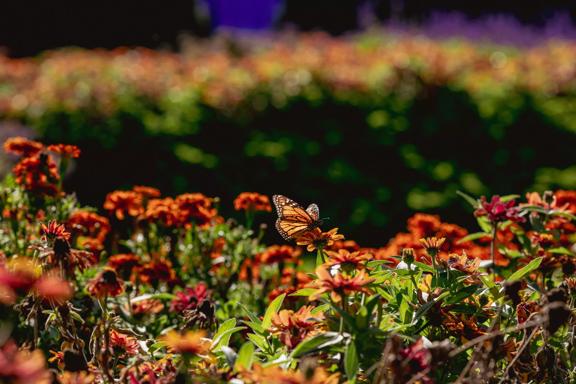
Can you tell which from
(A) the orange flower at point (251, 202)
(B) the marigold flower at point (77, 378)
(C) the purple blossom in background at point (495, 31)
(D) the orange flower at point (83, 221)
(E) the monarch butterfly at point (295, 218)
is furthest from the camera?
(C) the purple blossom in background at point (495, 31)

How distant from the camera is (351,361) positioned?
1323 millimetres

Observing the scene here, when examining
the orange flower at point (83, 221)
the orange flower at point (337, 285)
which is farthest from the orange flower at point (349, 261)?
the orange flower at point (83, 221)

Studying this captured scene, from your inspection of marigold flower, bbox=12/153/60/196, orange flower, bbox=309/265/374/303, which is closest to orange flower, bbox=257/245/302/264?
marigold flower, bbox=12/153/60/196

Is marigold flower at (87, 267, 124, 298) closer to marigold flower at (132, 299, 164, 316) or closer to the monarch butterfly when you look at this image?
the monarch butterfly

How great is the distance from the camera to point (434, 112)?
6.98m

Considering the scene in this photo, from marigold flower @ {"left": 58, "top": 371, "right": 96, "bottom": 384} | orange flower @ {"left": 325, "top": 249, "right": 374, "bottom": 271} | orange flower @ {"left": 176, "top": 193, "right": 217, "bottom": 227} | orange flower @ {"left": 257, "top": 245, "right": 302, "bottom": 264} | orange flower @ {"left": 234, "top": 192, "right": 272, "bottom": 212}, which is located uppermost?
orange flower @ {"left": 325, "top": 249, "right": 374, "bottom": 271}

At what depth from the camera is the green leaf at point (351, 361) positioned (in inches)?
51.8

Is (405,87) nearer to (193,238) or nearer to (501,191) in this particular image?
(501,191)

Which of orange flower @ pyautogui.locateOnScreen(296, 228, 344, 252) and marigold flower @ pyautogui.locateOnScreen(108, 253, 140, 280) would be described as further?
marigold flower @ pyautogui.locateOnScreen(108, 253, 140, 280)

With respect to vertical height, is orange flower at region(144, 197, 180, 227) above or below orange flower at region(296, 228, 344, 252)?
below

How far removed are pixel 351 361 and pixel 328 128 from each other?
541 centimetres

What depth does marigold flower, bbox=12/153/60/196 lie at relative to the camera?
2.55 m

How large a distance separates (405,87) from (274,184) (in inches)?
84.0

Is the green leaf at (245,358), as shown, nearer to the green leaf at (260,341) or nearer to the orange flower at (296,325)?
the orange flower at (296,325)
